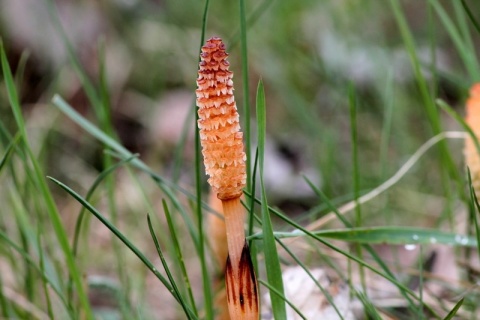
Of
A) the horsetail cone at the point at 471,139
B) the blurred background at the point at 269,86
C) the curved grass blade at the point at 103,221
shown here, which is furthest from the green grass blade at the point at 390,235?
the blurred background at the point at 269,86

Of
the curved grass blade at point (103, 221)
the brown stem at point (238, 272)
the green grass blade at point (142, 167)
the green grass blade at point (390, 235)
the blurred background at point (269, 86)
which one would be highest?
the blurred background at point (269, 86)

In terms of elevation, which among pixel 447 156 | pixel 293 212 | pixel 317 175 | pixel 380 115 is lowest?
pixel 447 156

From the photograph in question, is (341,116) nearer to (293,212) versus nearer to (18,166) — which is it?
(293,212)

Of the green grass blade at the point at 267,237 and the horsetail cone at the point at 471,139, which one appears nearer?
the green grass blade at the point at 267,237

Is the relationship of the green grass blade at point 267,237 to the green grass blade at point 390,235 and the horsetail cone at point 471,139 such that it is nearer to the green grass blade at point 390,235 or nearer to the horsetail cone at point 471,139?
the green grass blade at point 390,235

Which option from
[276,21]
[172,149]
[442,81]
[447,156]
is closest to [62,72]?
[172,149]

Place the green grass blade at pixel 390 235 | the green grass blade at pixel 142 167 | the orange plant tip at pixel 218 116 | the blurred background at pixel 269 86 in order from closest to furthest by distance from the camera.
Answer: the orange plant tip at pixel 218 116, the green grass blade at pixel 390 235, the green grass blade at pixel 142 167, the blurred background at pixel 269 86

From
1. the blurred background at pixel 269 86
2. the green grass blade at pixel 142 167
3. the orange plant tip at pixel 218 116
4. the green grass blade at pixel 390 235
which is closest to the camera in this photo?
the orange plant tip at pixel 218 116
